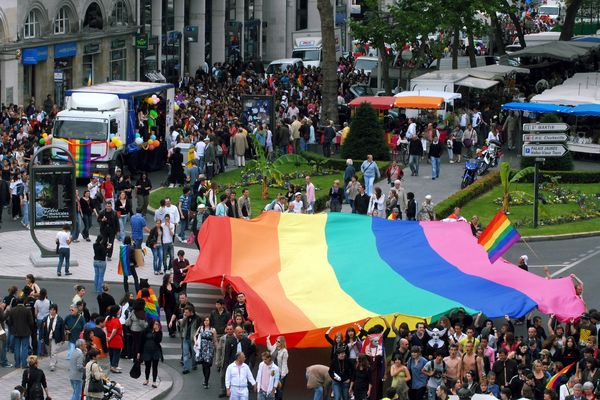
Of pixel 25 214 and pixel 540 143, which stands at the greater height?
pixel 540 143

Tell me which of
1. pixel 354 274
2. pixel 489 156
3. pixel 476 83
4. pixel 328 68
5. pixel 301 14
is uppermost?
pixel 301 14

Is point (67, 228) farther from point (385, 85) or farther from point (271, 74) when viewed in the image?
point (271, 74)

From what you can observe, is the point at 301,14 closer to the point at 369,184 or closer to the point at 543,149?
the point at 369,184

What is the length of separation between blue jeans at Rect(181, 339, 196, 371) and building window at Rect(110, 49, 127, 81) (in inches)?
1642

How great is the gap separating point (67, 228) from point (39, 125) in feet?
59.8

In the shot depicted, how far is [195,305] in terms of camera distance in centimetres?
3022

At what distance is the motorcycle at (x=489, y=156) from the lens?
4488 centimetres

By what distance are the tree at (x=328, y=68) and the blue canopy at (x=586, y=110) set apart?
26.6 feet

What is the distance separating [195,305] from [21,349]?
15.8 feet

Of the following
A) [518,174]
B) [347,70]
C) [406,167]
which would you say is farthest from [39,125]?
[347,70]

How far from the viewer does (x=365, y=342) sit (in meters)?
24.3

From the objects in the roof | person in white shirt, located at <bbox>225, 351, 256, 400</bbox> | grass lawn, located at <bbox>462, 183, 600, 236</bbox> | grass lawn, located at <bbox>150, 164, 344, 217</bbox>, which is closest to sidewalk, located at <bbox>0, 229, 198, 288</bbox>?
grass lawn, located at <bbox>150, 164, 344, 217</bbox>

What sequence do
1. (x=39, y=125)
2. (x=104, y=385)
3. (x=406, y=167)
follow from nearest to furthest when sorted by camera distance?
(x=104, y=385) < (x=406, y=167) < (x=39, y=125)

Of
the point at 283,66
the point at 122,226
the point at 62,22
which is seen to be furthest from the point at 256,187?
the point at 283,66
